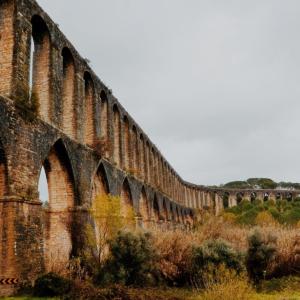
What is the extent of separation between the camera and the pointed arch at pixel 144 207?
1056 inches

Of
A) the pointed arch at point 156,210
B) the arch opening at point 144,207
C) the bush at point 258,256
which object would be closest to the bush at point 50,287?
the bush at point 258,256

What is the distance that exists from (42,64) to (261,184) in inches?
4683

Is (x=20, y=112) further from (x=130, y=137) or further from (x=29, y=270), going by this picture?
(x=130, y=137)

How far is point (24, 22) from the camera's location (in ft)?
41.0

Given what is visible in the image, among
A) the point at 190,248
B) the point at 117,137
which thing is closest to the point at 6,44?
the point at 190,248

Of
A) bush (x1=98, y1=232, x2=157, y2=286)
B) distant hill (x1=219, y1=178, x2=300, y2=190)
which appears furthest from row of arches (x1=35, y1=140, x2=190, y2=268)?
distant hill (x1=219, y1=178, x2=300, y2=190)

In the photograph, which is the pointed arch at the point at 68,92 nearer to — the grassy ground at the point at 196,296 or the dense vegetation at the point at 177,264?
the dense vegetation at the point at 177,264

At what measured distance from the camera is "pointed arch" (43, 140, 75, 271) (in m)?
14.3

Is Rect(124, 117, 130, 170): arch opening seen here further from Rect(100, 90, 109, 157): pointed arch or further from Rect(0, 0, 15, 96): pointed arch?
Rect(0, 0, 15, 96): pointed arch

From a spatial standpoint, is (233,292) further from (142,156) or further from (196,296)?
(142,156)

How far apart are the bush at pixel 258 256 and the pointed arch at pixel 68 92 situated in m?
7.69

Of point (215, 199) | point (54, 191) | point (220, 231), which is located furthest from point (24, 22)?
point (215, 199)

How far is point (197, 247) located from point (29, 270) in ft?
15.2

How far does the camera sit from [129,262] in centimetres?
1134
